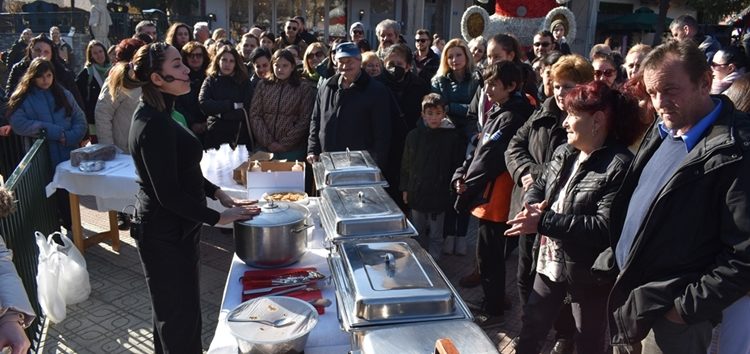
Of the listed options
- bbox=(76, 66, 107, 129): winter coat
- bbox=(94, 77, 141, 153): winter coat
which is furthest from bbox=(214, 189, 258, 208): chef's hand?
bbox=(76, 66, 107, 129): winter coat

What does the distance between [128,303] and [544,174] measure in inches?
122

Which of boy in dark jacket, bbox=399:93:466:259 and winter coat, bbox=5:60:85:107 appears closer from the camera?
boy in dark jacket, bbox=399:93:466:259

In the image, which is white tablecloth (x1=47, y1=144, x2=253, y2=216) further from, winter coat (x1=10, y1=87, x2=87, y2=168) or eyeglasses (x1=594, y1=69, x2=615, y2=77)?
eyeglasses (x1=594, y1=69, x2=615, y2=77)

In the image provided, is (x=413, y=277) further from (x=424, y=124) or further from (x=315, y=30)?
(x=315, y=30)

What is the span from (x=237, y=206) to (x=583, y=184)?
1605 mm

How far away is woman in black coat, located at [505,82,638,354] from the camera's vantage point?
2.32 metres

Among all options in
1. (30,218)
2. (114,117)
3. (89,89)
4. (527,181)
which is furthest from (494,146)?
(89,89)

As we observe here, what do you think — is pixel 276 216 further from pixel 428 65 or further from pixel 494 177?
pixel 428 65

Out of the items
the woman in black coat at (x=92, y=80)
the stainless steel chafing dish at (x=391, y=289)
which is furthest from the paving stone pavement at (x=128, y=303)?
the woman in black coat at (x=92, y=80)

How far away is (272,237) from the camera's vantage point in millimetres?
2557

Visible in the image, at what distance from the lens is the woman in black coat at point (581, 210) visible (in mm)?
2322

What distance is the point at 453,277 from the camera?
446 centimetres

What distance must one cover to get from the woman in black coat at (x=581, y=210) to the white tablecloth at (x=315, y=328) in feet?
3.00

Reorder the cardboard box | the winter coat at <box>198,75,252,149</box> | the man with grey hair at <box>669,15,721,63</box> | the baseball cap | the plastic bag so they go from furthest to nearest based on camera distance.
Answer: the man with grey hair at <box>669,15,721,63</box> < the winter coat at <box>198,75,252,149</box> < the baseball cap < the cardboard box < the plastic bag
